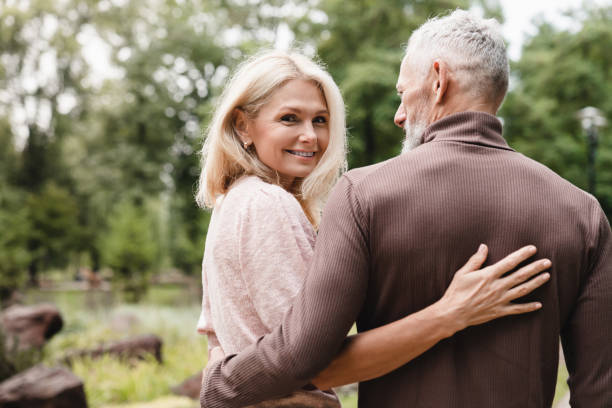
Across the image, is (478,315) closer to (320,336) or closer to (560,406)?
(320,336)

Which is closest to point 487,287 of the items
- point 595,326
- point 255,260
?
point 595,326

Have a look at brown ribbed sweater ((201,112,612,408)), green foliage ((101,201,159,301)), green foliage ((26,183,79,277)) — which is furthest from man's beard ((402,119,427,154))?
green foliage ((26,183,79,277))

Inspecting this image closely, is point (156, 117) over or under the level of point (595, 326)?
under

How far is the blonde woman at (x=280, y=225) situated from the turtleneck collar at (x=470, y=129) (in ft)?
1.00

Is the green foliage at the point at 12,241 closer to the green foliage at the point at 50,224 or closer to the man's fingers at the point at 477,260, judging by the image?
the green foliage at the point at 50,224

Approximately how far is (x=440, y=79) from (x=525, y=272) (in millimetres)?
583

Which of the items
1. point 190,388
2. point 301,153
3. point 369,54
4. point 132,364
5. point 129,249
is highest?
point 301,153

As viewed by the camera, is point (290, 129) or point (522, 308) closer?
point (522, 308)

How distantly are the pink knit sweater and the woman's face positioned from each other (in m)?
0.22

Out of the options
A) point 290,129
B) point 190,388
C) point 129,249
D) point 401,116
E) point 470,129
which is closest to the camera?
point 470,129

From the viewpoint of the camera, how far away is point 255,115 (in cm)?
202

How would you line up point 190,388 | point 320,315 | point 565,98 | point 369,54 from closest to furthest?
point 320,315, point 190,388, point 369,54, point 565,98

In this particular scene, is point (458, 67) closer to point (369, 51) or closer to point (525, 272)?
point (525, 272)

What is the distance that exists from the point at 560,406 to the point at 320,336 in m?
4.62
